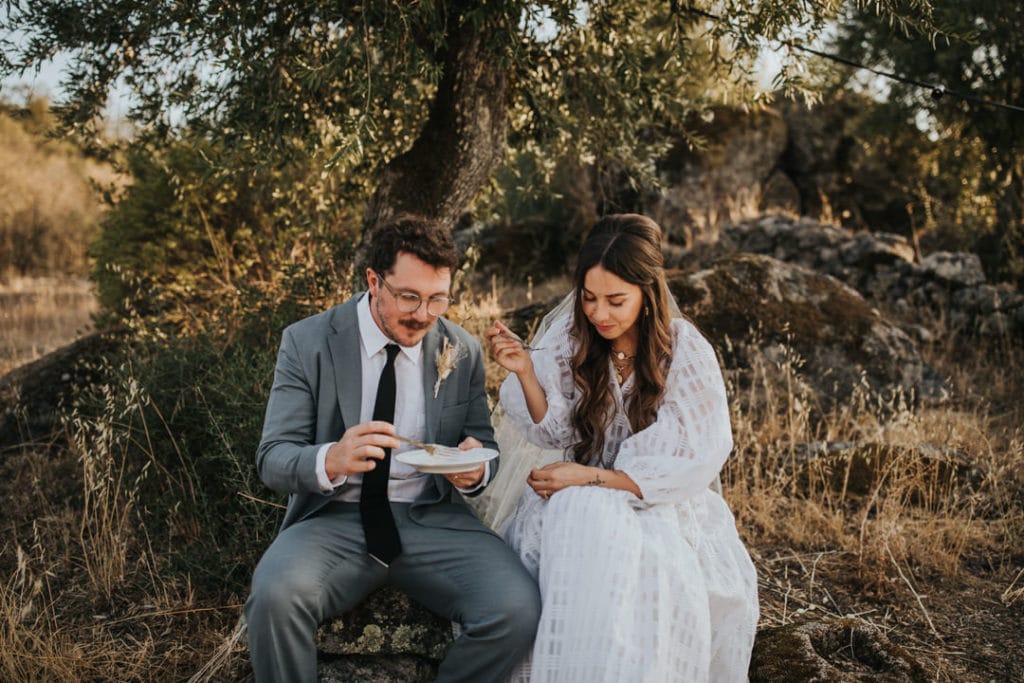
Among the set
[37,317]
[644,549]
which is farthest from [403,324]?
[37,317]

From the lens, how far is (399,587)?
10.4 ft

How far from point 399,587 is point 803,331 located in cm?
490

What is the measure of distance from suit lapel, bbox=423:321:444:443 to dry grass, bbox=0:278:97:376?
4.58 metres

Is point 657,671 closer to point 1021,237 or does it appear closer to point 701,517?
point 701,517

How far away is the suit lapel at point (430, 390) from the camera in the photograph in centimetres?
336

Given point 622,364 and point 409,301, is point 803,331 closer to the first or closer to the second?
point 622,364

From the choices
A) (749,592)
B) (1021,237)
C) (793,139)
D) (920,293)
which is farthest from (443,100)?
(793,139)

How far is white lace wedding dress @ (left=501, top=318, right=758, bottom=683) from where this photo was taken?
2744 millimetres

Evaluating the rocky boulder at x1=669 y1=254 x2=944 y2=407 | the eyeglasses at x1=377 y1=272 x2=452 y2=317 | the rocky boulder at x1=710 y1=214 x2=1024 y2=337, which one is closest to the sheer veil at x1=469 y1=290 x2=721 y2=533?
the eyeglasses at x1=377 y1=272 x2=452 y2=317

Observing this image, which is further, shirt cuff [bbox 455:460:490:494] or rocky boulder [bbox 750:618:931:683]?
shirt cuff [bbox 455:460:490:494]

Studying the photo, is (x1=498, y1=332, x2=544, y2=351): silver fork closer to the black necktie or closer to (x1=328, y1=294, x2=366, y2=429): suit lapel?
the black necktie

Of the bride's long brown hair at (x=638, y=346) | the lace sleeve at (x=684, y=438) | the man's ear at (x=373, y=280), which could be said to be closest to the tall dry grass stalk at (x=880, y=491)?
the lace sleeve at (x=684, y=438)

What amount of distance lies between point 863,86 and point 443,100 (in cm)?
886

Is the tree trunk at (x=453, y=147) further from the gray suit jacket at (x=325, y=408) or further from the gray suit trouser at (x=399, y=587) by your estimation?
the gray suit trouser at (x=399, y=587)
